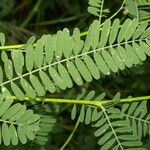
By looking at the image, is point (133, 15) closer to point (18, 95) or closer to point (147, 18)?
point (147, 18)

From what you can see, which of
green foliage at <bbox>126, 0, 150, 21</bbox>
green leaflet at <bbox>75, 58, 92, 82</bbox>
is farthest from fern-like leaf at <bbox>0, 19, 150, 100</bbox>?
green foliage at <bbox>126, 0, 150, 21</bbox>

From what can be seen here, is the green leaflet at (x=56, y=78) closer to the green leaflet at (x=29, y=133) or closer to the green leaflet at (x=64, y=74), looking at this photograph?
the green leaflet at (x=64, y=74)

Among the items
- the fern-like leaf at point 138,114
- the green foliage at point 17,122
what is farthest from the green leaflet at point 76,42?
the fern-like leaf at point 138,114

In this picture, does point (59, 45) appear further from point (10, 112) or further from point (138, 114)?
point (138, 114)

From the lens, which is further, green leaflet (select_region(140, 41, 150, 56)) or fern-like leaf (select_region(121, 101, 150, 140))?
fern-like leaf (select_region(121, 101, 150, 140))

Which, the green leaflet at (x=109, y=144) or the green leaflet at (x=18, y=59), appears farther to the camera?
the green leaflet at (x=109, y=144)

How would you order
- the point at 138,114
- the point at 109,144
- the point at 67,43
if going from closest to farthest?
1. the point at 67,43
2. the point at 109,144
3. the point at 138,114

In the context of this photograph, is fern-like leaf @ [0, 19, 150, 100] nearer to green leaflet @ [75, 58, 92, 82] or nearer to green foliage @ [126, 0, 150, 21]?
green leaflet @ [75, 58, 92, 82]

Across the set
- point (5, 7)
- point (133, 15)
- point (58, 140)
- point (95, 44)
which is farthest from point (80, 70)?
point (5, 7)

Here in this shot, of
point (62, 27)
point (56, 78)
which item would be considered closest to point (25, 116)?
point (56, 78)
